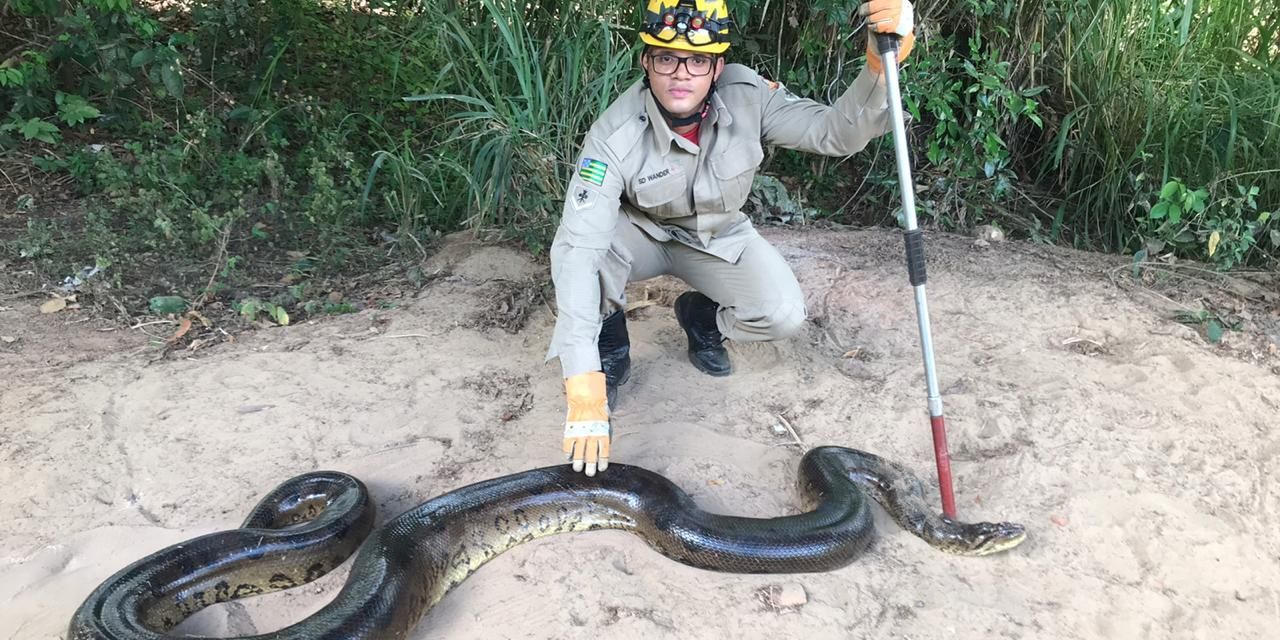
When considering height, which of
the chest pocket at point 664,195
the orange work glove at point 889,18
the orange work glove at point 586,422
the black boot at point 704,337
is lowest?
the black boot at point 704,337

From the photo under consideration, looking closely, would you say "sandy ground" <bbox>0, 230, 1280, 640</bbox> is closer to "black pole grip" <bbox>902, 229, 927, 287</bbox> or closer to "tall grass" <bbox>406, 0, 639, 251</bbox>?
"tall grass" <bbox>406, 0, 639, 251</bbox>

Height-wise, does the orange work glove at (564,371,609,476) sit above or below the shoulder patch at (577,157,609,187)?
below

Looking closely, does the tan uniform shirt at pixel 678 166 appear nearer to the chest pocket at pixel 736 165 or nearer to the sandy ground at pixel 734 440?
the chest pocket at pixel 736 165

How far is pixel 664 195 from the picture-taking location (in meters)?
3.79

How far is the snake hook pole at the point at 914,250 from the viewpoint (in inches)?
123

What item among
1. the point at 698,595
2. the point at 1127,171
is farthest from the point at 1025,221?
the point at 698,595

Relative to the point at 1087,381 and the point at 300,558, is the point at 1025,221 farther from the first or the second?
the point at 300,558

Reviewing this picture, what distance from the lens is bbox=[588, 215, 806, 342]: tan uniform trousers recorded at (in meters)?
3.99

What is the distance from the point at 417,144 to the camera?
20.4ft

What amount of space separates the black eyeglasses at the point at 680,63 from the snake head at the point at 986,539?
2056 millimetres

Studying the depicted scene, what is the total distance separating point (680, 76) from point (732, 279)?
1.07 m

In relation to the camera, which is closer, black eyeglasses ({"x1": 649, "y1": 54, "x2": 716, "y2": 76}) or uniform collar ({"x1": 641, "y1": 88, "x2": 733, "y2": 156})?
black eyeglasses ({"x1": 649, "y1": 54, "x2": 716, "y2": 76})

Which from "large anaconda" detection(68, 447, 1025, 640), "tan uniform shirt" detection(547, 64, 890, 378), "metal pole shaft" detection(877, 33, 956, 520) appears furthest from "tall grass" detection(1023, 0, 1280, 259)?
"large anaconda" detection(68, 447, 1025, 640)

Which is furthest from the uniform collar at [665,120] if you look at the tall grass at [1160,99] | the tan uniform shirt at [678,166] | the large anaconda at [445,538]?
the tall grass at [1160,99]
